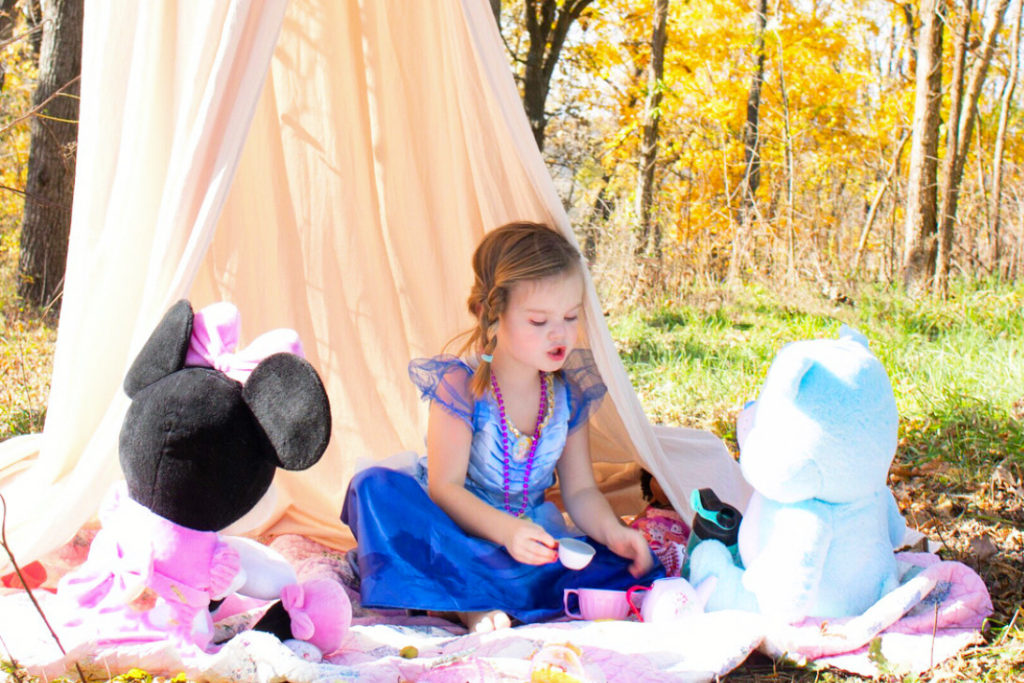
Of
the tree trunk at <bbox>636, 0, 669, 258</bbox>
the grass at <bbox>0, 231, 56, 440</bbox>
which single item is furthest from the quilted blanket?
the tree trunk at <bbox>636, 0, 669, 258</bbox>

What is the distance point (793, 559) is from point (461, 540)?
0.88 m

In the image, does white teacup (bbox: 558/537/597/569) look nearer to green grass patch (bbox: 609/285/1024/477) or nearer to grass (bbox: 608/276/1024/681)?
grass (bbox: 608/276/1024/681)

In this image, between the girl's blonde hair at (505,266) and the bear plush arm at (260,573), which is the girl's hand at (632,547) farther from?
the bear plush arm at (260,573)

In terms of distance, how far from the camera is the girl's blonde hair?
2.53 meters

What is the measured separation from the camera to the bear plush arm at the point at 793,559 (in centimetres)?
210

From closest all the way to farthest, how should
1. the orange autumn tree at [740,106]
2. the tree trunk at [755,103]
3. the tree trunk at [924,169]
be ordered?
1. the tree trunk at [924,169]
2. the tree trunk at [755,103]
3. the orange autumn tree at [740,106]

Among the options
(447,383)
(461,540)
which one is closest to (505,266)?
(447,383)

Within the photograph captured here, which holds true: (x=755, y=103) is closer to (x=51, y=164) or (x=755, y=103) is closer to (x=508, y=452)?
(x=51, y=164)

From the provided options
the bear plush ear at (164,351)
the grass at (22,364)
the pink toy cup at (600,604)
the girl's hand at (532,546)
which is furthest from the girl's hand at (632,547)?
the grass at (22,364)

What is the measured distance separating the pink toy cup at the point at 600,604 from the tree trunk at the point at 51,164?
4.97 meters

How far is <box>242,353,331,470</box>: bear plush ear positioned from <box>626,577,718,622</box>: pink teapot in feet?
3.31

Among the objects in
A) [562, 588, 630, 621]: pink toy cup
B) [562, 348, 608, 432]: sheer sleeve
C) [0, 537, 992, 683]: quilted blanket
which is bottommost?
[562, 588, 630, 621]: pink toy cup

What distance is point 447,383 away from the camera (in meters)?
2.70

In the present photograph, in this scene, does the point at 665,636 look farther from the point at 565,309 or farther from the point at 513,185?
the point at 513,185
